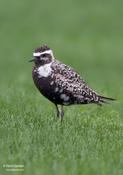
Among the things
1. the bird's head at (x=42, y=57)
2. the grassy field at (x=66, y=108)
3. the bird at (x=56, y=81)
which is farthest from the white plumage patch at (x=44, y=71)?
the grassy field at (x=66, y=108)

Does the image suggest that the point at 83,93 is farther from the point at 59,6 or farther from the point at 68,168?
the point at 59,6

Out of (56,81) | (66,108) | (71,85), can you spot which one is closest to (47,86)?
(56,81)

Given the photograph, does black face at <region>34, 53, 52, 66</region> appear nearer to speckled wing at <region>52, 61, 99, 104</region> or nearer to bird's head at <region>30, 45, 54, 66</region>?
bird's head at <region>30, 45, 54, 66</region>

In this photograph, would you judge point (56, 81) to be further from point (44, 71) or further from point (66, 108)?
point (66, 108)

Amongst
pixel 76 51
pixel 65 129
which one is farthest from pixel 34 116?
pixel 76 51

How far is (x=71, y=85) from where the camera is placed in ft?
41.5

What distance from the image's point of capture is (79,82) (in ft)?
42.0

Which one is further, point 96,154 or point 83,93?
point 83,93

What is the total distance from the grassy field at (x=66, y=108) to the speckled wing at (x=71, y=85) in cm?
37

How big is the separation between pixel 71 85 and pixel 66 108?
2.55m

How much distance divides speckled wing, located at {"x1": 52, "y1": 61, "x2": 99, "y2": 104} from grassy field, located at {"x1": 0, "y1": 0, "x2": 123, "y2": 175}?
1.22 ft

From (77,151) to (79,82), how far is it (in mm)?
2607

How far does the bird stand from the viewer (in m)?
12.4

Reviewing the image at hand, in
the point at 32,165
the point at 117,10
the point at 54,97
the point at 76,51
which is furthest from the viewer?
the point at 117,10
